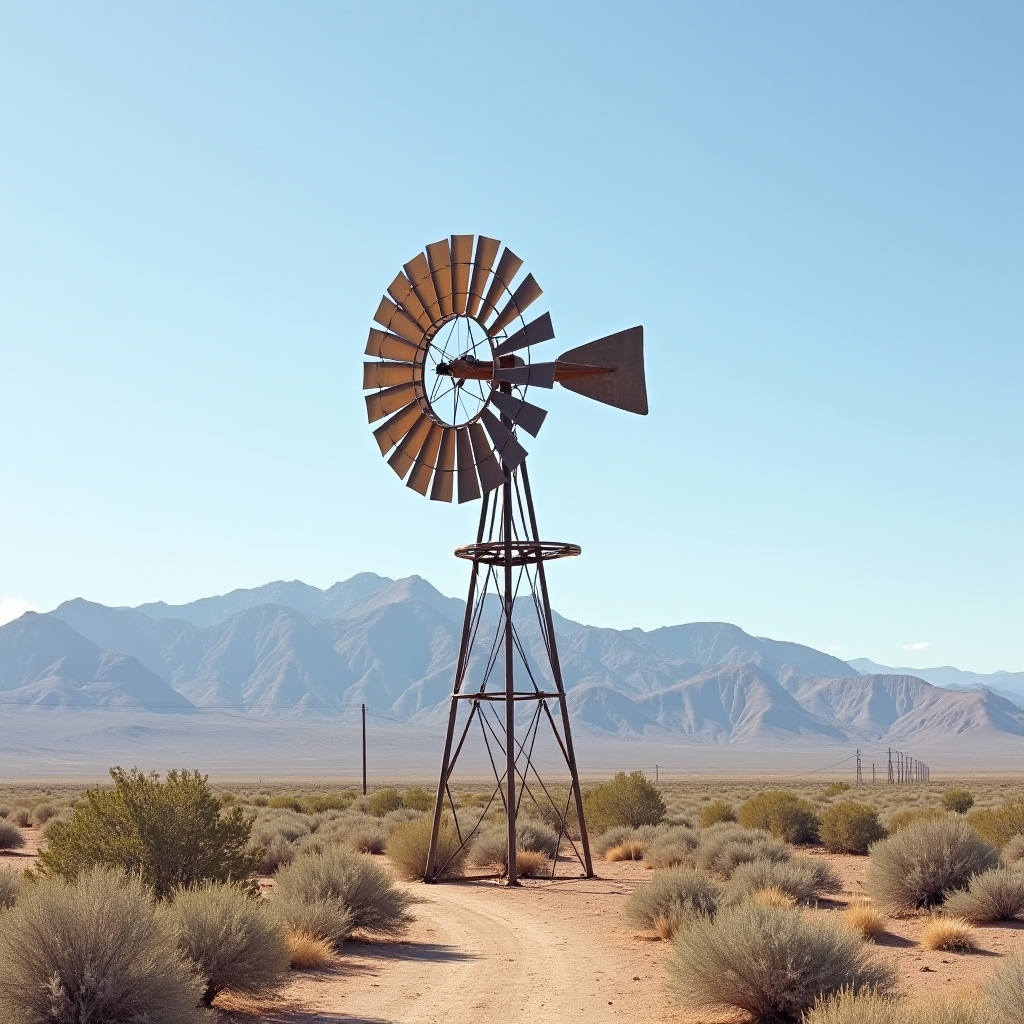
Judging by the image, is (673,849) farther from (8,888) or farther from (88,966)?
(88,966)

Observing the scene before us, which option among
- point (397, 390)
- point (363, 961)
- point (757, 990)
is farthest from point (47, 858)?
point (397, 390)

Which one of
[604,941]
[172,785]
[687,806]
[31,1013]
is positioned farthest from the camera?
[687,806]

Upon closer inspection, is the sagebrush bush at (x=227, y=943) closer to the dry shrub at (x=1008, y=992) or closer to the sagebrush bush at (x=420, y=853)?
the dry shrub at (x=1008, y=992)

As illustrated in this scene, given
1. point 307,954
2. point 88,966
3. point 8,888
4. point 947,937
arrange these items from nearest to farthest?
point 88,966 < point 307,954 < point 8,888 < point 947,937

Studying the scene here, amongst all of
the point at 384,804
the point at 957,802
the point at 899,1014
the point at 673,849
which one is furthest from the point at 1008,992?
the point at 957,802

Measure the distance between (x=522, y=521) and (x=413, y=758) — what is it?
595 ft

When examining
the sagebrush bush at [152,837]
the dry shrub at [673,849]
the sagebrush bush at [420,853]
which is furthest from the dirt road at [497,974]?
→ the dry shrub at [673,849]

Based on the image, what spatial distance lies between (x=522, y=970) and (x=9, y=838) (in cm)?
2308

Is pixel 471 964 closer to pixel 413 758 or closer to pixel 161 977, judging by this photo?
pixel 161 977

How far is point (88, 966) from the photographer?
9469 mm

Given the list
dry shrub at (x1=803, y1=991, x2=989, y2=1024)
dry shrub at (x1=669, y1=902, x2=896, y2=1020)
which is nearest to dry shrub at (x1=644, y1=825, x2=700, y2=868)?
dry shrub at (x1=669, y1=902, x2=896, y2=1020)

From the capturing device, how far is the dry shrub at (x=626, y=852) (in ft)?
94.5

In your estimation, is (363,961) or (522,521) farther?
(522,521)

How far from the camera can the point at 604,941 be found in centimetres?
1656
